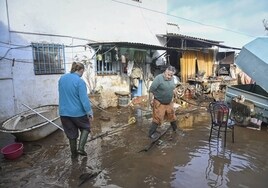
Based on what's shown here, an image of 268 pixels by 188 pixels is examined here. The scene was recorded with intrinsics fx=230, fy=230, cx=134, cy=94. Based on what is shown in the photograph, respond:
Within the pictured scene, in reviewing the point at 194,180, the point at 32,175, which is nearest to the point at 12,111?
the point at 32,175

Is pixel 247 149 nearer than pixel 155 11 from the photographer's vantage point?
Yes

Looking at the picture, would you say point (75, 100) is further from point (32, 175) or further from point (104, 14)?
point (104, 14)

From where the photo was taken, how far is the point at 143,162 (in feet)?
17.2

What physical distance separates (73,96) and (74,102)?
14 centimetres

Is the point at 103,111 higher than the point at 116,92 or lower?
lower

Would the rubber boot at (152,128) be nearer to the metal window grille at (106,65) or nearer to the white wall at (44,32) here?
the white wall at (44,32)

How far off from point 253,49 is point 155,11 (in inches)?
261

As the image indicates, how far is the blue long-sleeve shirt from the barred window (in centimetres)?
467

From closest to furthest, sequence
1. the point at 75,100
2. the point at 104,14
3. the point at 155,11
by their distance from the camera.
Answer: the point at 75,100 < the point at 104,14 < the point at 155,11

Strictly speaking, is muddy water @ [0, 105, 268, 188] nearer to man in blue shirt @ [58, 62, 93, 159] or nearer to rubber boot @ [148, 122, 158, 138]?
rubber boot @ [148, 122, 158, 138]

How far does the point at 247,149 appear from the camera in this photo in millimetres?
6168

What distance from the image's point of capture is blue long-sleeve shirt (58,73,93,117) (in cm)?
496

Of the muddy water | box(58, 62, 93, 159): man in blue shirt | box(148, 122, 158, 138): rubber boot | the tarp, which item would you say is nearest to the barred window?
the muddy water

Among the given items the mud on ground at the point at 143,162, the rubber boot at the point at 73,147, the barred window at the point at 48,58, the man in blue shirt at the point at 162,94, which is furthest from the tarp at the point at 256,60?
the barred window at the point at 48,58
